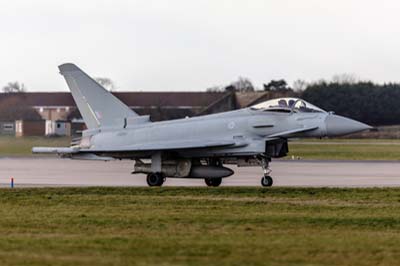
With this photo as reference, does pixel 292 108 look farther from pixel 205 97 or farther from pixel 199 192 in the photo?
pixel 205 97

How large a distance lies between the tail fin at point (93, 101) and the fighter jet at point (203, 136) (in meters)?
0.03

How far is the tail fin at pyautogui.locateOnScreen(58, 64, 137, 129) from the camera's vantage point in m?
26.0

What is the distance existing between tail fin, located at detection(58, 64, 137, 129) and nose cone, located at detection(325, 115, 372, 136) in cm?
564

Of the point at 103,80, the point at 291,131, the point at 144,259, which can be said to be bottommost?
the point at 144,259

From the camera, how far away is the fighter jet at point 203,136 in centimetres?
2422

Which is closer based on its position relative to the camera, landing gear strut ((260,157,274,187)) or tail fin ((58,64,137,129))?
landing gear strut ((260,157,274,187))

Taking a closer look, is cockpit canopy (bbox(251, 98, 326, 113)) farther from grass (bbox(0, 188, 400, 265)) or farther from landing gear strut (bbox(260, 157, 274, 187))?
grass (bbox(0, 188, 400, 265))

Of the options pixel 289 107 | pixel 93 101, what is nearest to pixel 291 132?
pixel 289 107

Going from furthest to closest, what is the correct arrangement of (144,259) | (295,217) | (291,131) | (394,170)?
(394,170) → (291,131) → (295,217) → (144,259)

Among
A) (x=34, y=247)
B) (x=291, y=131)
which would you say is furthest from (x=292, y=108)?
(x=34, y=247)

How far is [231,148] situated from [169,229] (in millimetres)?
10228

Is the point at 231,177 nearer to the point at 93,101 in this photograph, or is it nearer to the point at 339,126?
the point at 93,101

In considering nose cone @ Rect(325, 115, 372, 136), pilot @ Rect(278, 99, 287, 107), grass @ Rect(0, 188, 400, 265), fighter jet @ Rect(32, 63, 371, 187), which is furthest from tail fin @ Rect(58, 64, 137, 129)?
nose cone @ Rect(325, 115, 372, 136)

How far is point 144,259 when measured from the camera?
1145 centimetres
